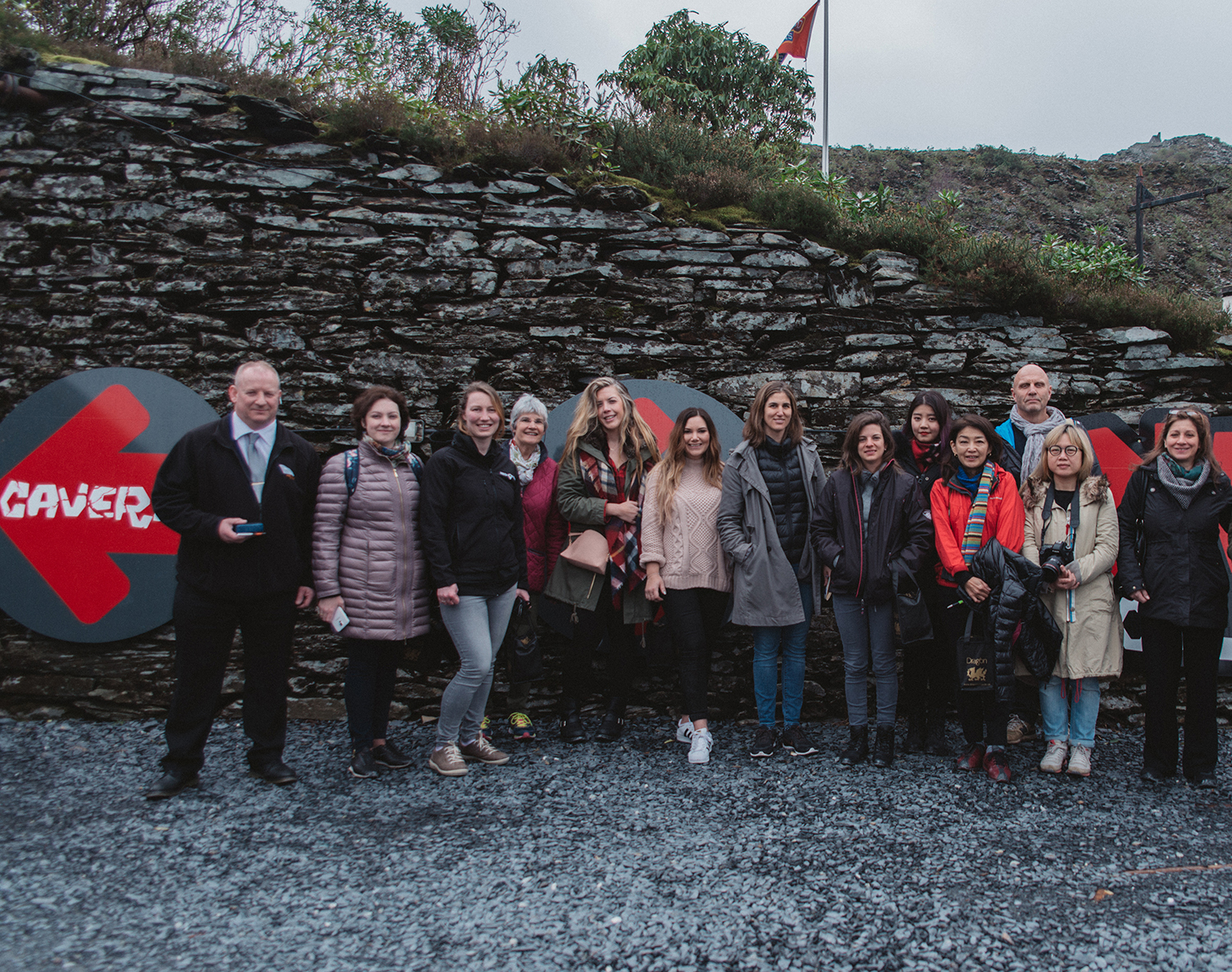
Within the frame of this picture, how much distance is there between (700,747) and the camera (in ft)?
11.7

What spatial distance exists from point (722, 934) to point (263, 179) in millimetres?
4738

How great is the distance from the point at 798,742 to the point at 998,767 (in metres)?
0.91

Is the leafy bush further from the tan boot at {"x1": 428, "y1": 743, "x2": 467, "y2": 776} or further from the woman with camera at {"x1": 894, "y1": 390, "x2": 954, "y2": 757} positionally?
the tan boot at {"x1": 428, "y1": 743, "x2": 467, "y2": 776}

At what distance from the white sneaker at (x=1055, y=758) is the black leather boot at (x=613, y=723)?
6.81ft

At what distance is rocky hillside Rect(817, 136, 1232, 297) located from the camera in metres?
19.5

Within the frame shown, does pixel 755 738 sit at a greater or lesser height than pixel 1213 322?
lesser

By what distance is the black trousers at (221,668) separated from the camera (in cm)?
310

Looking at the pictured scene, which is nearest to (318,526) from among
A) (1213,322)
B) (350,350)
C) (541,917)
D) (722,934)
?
(350,350)

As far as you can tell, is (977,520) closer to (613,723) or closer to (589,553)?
(589,553)

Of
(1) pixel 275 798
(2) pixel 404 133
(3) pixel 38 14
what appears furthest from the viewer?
(3) pixel 38 14

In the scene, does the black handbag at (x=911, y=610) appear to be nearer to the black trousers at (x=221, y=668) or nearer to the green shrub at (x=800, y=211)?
the green shrub at (x=800, y=211)

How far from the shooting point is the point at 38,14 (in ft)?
17.1

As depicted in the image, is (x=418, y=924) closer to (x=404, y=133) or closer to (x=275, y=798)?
(x=275, y=798)

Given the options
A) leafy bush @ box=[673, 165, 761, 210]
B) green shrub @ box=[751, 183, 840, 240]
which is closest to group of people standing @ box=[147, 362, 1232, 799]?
green shrub @ box=[751, 183, 840, 240]
